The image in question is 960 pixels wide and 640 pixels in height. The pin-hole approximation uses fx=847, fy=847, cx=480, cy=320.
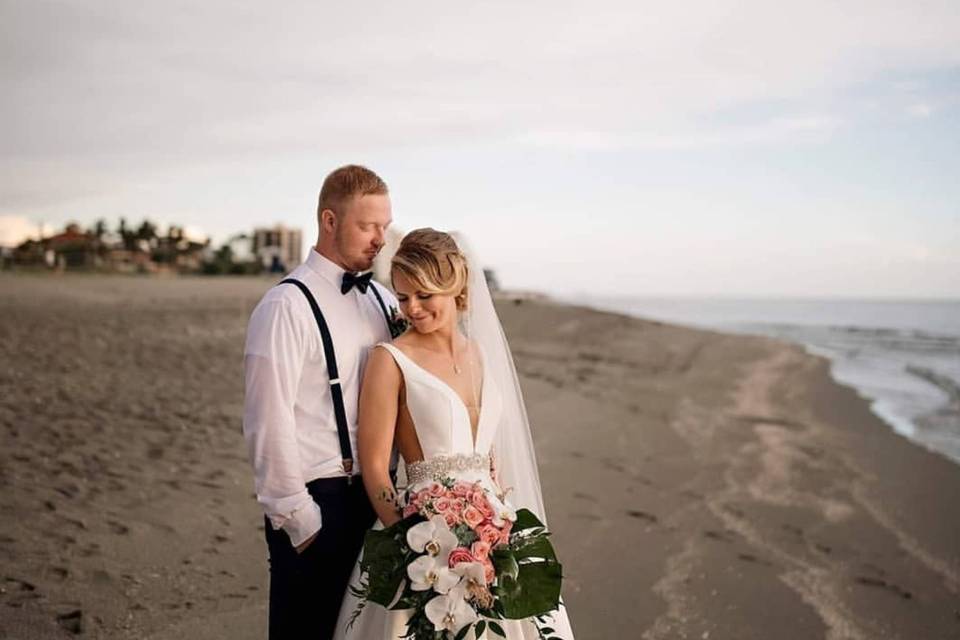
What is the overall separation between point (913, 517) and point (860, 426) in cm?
513

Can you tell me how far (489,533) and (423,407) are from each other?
582 millimetres

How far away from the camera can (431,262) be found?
3029mm

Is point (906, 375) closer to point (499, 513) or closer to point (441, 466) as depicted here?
point (441, 466)

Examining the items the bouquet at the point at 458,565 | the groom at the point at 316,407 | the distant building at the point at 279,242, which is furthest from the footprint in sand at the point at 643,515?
the distant building at the point at 279,242

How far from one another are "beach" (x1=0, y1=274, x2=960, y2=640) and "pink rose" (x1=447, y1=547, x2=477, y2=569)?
2800 mm

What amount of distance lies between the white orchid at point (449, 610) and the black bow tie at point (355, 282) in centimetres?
122

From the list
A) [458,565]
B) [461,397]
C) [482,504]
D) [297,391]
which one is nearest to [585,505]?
[461,397]

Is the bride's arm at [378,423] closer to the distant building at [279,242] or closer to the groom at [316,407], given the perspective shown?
A: the groom at [316,407]

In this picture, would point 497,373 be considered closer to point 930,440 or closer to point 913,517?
point 913,517

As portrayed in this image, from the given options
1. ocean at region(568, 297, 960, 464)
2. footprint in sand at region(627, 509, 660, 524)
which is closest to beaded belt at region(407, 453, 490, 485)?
footprint in sand at region(627, 509, 660, 524)

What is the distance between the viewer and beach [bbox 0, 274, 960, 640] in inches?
210

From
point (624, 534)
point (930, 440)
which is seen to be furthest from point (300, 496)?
Result: point (930, 440)

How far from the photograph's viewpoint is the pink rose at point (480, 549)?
260 cm

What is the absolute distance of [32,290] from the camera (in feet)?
76.0
